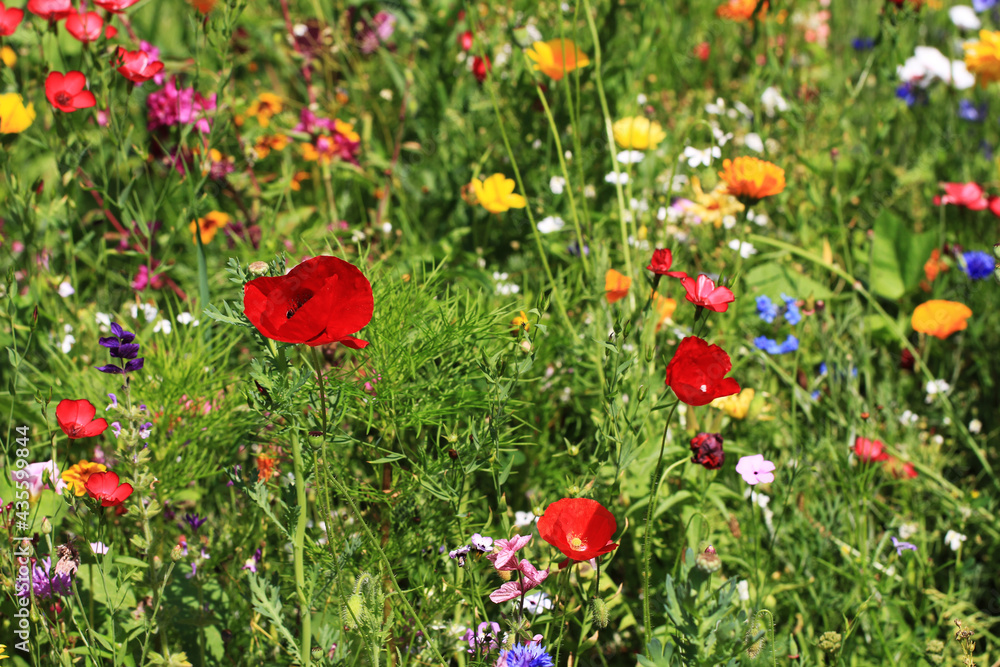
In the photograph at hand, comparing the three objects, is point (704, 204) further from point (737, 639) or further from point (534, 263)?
point (737, 639)

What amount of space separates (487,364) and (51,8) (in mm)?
1342

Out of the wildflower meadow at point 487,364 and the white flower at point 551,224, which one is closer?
the wildflower meadow at point 487,364

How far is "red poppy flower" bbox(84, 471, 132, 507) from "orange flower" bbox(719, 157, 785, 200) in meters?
1.28

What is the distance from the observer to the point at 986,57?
7.64ft

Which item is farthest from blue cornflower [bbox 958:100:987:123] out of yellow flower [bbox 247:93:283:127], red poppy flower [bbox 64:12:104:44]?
red poppy flower [bbox 64:12:104:44]

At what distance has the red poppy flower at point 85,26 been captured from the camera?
172 centimetres

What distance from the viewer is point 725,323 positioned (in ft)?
6.27

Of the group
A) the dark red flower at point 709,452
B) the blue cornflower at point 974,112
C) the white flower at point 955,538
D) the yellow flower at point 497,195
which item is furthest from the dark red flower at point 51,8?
the blue cornflower at point 974,112

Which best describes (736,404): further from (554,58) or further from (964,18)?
(964,18)

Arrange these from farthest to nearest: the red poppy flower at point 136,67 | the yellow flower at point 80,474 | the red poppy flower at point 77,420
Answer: the red poppy flower at point 136,67 → the yellow flower at point 80,474 → the red poppy flower at point 77,420

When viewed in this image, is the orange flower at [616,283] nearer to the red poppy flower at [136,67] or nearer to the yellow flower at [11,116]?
the red poppy flower at [136,67]

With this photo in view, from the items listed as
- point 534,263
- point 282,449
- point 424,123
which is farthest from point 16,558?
point 424,123

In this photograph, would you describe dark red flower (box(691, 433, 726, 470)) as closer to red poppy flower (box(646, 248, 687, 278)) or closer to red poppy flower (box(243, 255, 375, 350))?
red poppy flower (box(646, 248, 687, 278))

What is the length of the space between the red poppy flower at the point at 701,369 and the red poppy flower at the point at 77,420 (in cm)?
88
